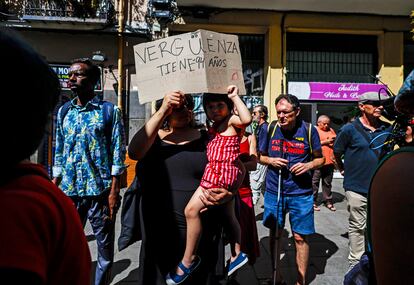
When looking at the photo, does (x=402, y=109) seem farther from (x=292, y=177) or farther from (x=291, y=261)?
(x=291, y=261)

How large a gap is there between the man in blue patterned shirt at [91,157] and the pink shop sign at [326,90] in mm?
8334

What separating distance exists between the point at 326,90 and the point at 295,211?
7918 millimetres

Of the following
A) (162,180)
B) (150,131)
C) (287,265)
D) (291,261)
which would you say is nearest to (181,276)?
(162,180)

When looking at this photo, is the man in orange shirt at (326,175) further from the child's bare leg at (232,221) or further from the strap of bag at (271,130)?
the child's bare leg at (232,221)

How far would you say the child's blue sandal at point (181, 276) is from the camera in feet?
7.74

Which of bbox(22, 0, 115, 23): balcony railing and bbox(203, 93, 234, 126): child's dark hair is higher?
bbox(22, 0, 115, 23): balcony railing

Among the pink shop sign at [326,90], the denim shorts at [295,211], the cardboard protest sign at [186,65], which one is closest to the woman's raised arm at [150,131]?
the cardboard protest sign at [186,65]

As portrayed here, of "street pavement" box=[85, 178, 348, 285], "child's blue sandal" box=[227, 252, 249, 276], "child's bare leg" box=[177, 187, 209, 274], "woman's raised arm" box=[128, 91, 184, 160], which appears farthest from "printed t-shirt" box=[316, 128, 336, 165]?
"woman's raised arm" box=[128, 91, 184, 160]

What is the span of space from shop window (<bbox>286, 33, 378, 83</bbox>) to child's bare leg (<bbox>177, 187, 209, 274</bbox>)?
9.30m

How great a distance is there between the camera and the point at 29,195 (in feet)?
2.75

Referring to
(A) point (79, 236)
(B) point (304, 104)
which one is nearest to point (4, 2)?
(B) point (304, 104)

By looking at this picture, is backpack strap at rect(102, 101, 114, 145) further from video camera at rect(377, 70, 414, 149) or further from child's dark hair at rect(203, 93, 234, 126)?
video camera at rect(377, 70, 414, 149)

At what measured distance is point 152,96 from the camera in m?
2.54

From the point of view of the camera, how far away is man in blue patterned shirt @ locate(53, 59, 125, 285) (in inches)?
125
